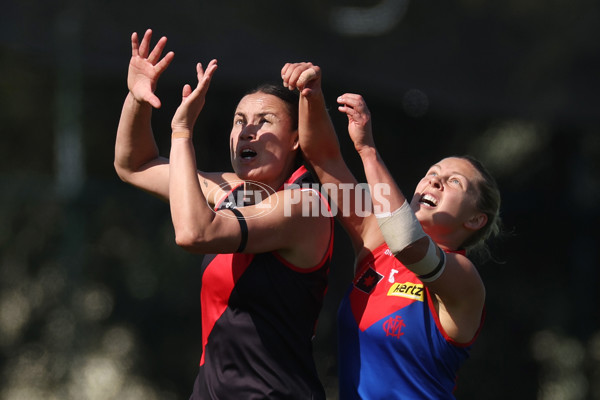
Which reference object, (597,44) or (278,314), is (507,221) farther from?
(278,314)

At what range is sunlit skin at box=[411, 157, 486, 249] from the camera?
2.65m

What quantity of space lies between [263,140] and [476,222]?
0.73 meters

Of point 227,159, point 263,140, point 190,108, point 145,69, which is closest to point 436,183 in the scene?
point 263,140

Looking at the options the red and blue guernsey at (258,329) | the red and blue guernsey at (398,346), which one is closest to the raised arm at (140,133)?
the red and blue guernsey at (258,329)

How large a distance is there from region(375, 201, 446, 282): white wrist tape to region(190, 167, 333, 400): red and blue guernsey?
0.24m

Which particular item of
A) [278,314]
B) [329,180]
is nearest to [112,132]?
[329,180]

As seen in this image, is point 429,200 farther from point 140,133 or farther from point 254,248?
point 140,133

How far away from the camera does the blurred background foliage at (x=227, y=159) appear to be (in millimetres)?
4371

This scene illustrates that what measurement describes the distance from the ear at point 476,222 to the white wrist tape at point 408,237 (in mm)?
353

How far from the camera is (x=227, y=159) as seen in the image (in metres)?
4.43

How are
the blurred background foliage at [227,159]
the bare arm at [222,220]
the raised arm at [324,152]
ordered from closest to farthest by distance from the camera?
the bare arm at [222,220] < the raised arm at [324,152] < the blurred background foliage at [227,159]

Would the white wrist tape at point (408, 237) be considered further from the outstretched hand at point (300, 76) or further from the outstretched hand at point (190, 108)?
the outstretched hand at point (190, 108)

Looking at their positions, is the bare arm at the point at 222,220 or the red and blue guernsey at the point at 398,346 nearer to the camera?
the bare arm at the point at 222,220

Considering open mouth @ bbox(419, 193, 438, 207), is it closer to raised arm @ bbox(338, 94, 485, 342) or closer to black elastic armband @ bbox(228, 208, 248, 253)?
raised arm @ bbox(338, 94, 485, 342)
